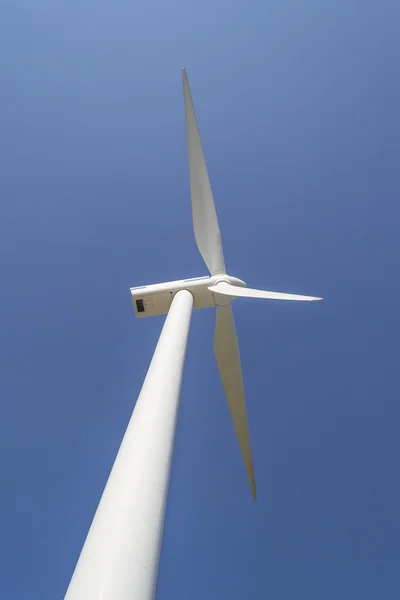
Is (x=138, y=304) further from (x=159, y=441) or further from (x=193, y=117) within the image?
(x=159, y=441)

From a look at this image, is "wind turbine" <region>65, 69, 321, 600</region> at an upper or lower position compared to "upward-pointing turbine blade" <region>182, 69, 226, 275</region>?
lower

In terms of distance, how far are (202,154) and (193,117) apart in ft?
4.12

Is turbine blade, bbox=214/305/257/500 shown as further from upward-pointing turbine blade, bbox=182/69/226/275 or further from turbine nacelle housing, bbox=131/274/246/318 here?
upward-pointing turbine blade, bbox=182/69/226/275

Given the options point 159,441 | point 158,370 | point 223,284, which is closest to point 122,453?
point 159,441

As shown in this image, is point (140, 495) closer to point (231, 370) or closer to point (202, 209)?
point (231, 370)

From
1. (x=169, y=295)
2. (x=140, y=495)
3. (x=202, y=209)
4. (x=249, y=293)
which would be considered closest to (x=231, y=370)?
(x=169, y=295)

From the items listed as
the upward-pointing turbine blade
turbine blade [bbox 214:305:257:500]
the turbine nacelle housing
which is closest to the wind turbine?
the turbine nacelle housing

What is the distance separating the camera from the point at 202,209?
1438cm

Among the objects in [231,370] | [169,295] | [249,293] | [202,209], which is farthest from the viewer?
[231,370]

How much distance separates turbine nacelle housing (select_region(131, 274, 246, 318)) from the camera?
533 inches

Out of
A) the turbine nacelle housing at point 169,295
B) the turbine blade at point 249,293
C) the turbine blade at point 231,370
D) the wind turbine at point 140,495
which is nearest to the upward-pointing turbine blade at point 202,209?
the turbine nacelle housing at point 169,295

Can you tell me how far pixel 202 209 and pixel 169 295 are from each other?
10.5 ft

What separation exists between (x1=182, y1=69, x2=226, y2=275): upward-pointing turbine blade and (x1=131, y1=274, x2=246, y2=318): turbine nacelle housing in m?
1.01

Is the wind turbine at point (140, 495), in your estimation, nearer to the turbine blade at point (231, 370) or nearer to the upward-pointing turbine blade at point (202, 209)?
the turbine blade at point (231, 370)
